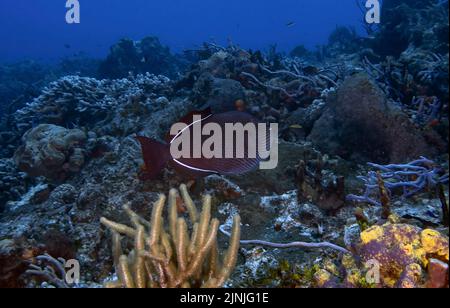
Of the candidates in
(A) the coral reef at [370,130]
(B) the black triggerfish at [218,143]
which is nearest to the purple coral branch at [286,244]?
(B) the black triggerfish at [218,143]

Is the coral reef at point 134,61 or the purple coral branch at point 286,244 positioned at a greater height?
the coral reef at point 134,61

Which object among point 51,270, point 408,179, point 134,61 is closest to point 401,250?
point 408,179

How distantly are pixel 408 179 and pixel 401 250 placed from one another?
4.64 feet

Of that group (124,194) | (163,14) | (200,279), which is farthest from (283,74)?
(163,14)

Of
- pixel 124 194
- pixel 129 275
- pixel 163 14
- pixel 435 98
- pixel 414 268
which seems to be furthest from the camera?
pixel 163 14

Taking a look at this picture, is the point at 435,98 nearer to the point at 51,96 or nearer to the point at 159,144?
the point at 159,144

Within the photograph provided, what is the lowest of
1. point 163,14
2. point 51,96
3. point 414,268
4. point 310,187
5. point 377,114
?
point 414,268

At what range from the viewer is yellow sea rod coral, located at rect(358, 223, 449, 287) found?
174 cm

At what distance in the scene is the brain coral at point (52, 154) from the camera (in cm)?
448

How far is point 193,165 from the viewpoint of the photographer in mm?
2457

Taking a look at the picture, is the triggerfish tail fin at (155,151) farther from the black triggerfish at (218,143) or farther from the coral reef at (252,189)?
the coral reef at (252,189)

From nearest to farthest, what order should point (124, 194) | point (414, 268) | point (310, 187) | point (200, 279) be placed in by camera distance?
point (414, 268)
point (200, 279)
point (310, 187)
point (124, 194)

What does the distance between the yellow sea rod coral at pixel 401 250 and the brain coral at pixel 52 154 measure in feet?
12.3

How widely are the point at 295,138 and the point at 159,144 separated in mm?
2305
